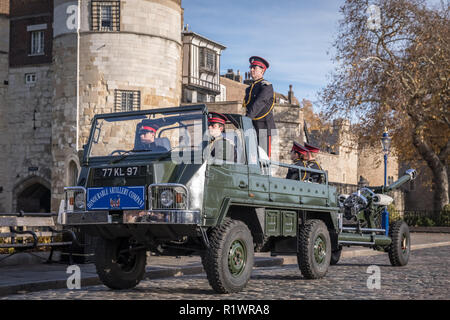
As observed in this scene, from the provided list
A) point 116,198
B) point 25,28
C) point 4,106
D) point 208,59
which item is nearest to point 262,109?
point 116,198

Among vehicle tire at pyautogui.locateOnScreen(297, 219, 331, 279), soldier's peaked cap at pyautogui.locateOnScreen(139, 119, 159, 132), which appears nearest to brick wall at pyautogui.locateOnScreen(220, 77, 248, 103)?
vehicle tire at pyautogui.locateOnScreen(297, 219, 331, 279)

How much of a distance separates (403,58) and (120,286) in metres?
25.2

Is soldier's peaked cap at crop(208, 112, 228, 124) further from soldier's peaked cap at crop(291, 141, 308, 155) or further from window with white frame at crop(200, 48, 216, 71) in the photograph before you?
Result: window with white frame at crop(200, 48, 216, 71)

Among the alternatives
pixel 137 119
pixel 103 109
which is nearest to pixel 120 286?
pixel 137 119

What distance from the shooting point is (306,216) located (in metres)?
10.7

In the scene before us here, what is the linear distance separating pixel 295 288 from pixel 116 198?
295 cm

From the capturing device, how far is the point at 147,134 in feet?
28.8

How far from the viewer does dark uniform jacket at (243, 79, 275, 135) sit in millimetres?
10062

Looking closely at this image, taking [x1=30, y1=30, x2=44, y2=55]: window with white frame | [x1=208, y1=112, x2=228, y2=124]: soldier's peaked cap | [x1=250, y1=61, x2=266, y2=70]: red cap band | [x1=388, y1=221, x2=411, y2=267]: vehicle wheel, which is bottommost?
[x1=388, y1=221, x2=411, y2=267]: vehicle wheel

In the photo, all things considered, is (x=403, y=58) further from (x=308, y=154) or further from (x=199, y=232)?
(x=199, y=232)

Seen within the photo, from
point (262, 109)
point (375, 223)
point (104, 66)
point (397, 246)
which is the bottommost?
point (397, 246)

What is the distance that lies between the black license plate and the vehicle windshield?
42 centimetres

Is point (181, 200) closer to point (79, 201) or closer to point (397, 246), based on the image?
point (79, 201)

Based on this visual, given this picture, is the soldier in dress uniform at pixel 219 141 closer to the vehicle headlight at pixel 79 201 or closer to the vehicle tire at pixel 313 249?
the vehicle headlight at pixel 79 201
